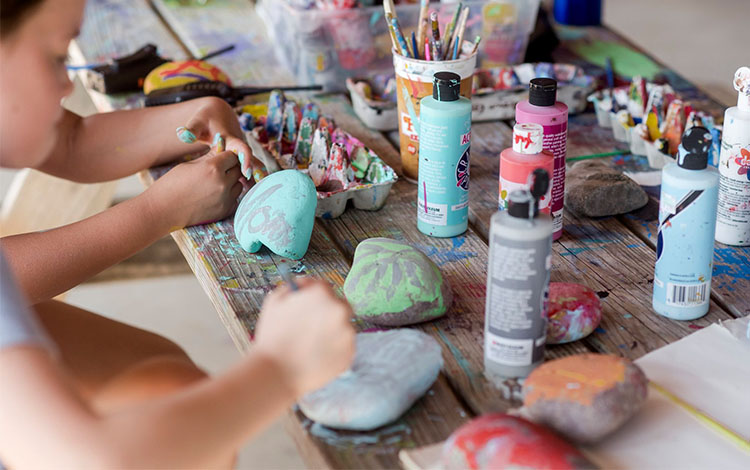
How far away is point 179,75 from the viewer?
5.05ft

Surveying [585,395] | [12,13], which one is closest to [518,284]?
[585,395]

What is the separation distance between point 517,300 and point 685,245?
0.22 meters

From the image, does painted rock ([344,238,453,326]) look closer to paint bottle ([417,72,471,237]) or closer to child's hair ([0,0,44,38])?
paint bottle ([417,72,471,237])

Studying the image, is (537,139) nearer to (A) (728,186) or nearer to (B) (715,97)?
(A) (728,186)

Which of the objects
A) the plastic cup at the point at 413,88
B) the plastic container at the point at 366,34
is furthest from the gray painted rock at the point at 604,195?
the plastic container at the point at 366,34

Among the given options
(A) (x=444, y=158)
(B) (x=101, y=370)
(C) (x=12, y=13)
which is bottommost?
(B) (x=101, y=370)

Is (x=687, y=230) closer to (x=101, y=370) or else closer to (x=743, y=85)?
(x=743, y=85)

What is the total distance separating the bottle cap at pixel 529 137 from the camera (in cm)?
100

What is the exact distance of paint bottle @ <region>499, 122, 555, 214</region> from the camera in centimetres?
101

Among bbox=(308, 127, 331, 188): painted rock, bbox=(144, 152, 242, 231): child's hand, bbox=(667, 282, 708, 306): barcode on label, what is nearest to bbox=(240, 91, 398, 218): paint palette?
bbox=(308, 127, 331, 188): painted rock

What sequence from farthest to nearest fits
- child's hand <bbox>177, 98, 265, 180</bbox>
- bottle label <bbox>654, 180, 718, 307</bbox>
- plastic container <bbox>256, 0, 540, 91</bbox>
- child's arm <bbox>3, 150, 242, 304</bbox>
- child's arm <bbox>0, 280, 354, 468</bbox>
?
plastic container <bbox>256, 0, 540, 91</bbox>, child's hand <bbox>177, 98, 265, 180</bbox>, child's arm <bbox>3, 150, 242, 304</bbox>, bottle label <bbox>654, 180, 718, 307</bbox>, child's arm <bbox>0, 280, 354, 468</bbox>

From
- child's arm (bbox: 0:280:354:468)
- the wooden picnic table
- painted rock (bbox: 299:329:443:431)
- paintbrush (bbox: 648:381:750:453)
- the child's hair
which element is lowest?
the wooden picnic table

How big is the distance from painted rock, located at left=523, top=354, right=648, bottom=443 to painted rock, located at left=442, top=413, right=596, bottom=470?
2 cm

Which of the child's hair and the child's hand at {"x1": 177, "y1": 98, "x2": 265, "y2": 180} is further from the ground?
the child's hair
